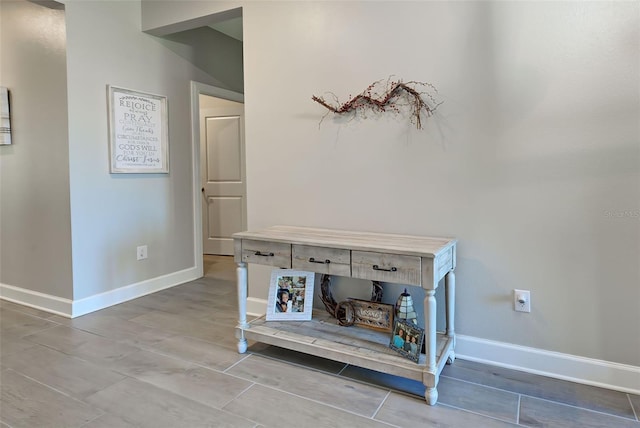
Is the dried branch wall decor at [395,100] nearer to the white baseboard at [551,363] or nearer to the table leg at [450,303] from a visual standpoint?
the table leg at [450,303]

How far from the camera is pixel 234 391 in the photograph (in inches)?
72.3

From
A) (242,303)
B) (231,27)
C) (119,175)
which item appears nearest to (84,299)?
(119,175)

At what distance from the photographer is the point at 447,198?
2.13 m

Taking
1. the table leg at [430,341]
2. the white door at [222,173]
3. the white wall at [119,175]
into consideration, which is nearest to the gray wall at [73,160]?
the white wall at [119,175]

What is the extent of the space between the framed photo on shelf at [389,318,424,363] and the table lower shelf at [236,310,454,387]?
3 centimetres

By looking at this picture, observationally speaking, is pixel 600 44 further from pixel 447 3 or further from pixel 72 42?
pixel 72 42

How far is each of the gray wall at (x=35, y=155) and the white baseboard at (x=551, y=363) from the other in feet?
9.01

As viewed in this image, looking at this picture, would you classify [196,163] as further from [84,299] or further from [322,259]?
[322,259]

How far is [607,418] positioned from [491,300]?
25.8 inches

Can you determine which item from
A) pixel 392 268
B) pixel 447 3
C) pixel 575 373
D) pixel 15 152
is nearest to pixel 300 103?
pixel 447 3

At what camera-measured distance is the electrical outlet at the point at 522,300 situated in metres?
1.98

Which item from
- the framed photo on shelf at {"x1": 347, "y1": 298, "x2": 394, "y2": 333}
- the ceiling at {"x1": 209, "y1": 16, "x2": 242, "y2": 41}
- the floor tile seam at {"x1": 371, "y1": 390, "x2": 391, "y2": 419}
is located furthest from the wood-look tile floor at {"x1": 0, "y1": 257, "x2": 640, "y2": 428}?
the ceiling at {"x1": 209, "y1": 16, "x2": 242, "y2": 41}

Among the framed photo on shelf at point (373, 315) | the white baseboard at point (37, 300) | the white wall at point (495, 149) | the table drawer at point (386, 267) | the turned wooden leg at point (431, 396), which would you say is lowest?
the turned wooden leg at point (431, 396)

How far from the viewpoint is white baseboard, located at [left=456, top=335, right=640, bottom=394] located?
1811 mm
